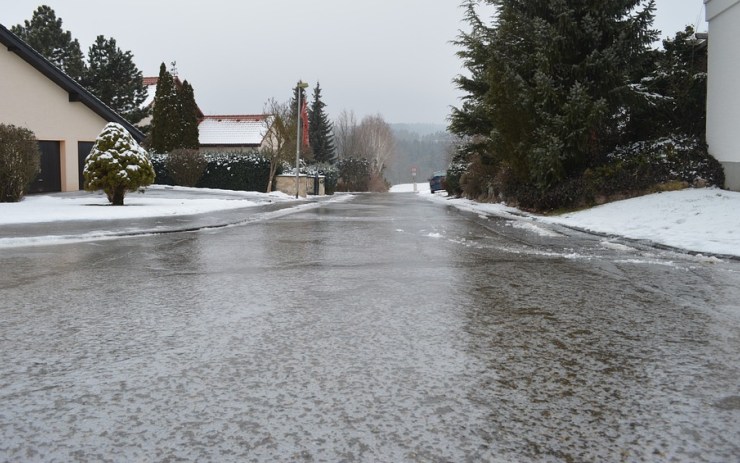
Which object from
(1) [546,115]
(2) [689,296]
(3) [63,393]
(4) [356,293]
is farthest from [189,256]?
(1) [546,115]

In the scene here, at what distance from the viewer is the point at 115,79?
4931 cm

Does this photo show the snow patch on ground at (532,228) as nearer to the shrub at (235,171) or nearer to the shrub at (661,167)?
the shrub at (661,167)

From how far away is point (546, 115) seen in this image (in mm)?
19828

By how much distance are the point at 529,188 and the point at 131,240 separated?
1462cm

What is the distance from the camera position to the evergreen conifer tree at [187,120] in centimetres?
4178

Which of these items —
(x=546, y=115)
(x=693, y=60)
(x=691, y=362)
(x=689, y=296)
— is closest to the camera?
(x=691, y=362)

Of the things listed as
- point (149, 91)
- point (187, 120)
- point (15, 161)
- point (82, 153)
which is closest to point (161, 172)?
point (187, 120)

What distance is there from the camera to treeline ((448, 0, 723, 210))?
62.1 ft

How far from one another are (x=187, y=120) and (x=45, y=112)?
1504cm

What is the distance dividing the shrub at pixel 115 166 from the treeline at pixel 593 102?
44.2ft

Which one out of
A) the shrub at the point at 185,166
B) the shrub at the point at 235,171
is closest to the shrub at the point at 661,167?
the shrub at the point at 235,171

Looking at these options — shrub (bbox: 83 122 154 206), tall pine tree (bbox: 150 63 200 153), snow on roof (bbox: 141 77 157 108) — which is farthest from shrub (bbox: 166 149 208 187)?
snow on roof (bbox: 141 77 157 108)

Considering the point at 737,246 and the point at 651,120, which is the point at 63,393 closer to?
the point at 737,246

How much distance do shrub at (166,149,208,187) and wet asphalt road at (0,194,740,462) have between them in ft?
95.7
